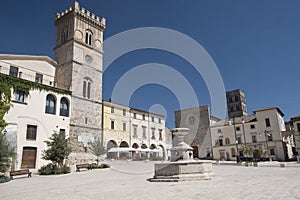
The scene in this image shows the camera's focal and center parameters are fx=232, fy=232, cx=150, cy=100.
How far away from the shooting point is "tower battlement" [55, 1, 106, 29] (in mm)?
32344

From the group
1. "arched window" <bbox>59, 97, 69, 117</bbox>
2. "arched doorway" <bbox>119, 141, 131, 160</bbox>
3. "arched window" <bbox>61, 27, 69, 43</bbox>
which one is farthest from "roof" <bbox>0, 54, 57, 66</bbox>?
"arched doorway" <bbox>119, 141, 131, 160</bbox>

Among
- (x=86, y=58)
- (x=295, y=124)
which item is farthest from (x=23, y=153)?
(x=295, y=124)

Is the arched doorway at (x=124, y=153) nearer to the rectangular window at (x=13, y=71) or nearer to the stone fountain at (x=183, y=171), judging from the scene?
the rectangular window at (x=13, y=71)

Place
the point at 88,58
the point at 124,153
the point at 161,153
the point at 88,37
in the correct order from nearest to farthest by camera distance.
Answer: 1. the point at 88,58
2. the point at 88,37
3. the point at 124,153
4. the point at 161,153

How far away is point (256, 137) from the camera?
41.4m

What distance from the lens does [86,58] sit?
108ft

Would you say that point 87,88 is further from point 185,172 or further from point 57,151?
point 185,172

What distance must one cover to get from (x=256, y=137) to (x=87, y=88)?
3034 cm

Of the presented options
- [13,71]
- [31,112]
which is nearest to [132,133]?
[31,112]

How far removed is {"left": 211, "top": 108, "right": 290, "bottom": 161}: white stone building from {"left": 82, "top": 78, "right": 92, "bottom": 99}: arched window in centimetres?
2323

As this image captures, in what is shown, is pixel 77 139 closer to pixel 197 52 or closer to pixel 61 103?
pixel 61 103

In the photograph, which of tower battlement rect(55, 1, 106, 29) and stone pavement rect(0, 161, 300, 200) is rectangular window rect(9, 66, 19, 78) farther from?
stone pavement rect(0, 161, 300, 200)

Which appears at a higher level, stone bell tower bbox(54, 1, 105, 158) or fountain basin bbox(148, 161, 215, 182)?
stone bell tower bbox(54, 1, 105, 158)

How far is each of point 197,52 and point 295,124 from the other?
3242cm
